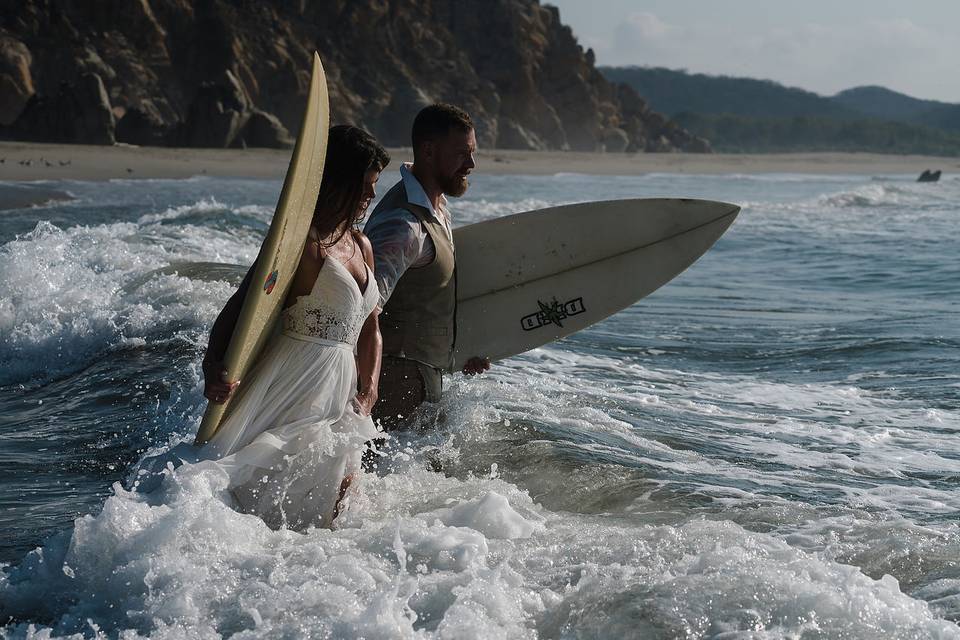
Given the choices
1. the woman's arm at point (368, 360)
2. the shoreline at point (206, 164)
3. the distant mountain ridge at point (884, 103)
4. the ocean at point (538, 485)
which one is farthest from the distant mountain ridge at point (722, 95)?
the woman's arm at point (368, 360)

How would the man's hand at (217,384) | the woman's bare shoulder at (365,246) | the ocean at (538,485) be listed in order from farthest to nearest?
1. the woman's bare shoulder at (365,246)
2. the man's hand at (217,384)
3. the ocean at (538,485)

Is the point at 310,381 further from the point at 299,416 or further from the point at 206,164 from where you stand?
the point at 206,164

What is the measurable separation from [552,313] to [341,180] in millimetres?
2187

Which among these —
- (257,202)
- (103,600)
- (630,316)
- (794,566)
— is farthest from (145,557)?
(257,202)

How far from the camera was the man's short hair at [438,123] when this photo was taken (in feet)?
13.6

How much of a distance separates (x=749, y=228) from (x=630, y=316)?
9.37 metres

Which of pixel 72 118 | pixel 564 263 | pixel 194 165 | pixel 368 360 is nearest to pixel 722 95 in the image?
pixel 72 118

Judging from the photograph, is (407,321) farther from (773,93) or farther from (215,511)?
(773,93)

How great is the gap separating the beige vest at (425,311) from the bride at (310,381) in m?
0.71

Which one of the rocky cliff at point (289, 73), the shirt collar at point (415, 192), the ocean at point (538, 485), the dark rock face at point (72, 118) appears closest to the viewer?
the ocean at point (538, 485)

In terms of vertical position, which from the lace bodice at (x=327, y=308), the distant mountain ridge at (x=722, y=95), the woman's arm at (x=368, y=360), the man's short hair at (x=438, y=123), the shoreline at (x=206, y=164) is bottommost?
the shoreline at (x=206, y=164)

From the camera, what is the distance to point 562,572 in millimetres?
3305

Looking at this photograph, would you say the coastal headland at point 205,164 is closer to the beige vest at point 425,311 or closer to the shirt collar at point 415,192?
the beige vest at point 425,311

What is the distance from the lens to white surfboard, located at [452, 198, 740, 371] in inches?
207
